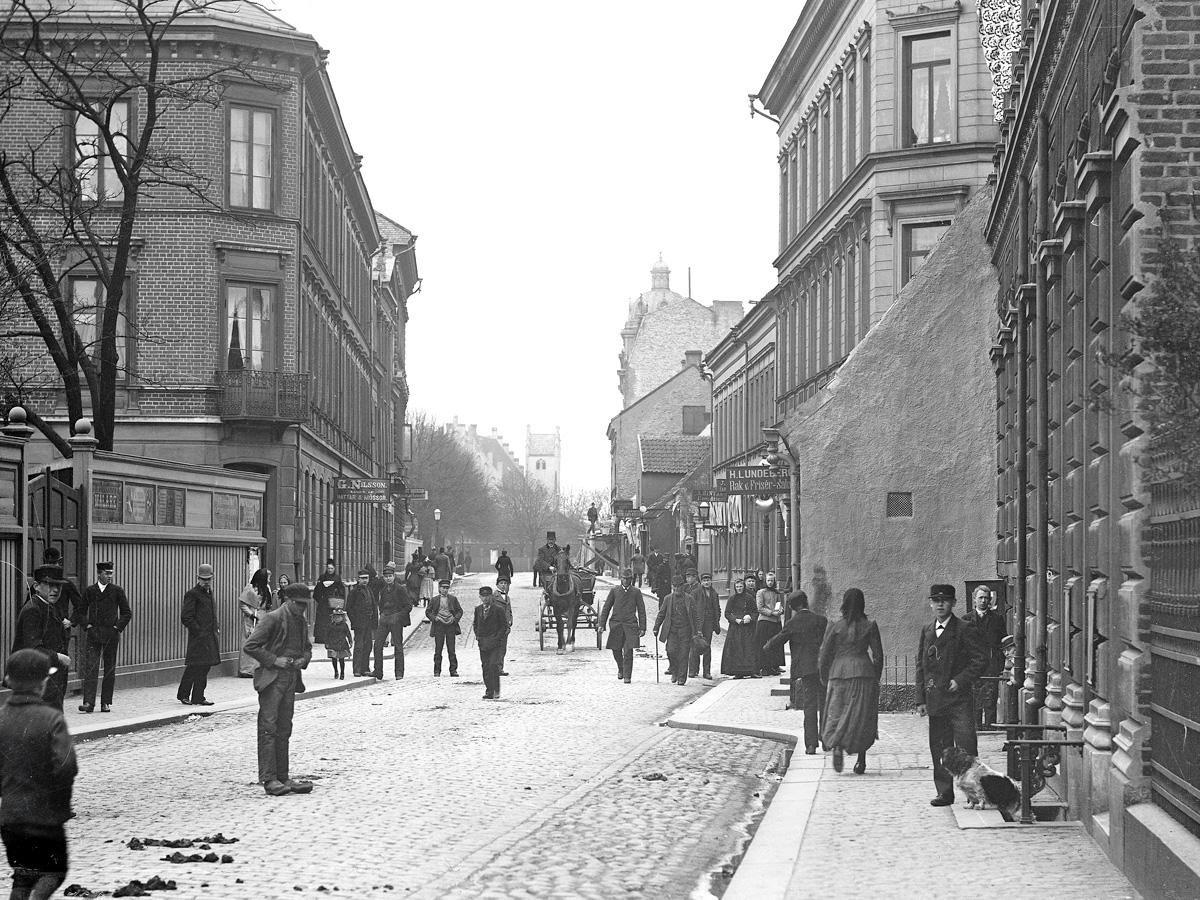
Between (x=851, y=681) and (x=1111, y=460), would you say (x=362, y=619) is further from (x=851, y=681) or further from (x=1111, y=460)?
(x=1111, y=460)

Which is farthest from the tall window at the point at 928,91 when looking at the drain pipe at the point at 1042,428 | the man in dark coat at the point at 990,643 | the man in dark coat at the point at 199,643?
the drain pipe at the point at 1042,428

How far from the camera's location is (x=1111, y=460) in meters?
10.0

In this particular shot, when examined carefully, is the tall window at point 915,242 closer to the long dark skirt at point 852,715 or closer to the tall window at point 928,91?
the tall window at point 928,91

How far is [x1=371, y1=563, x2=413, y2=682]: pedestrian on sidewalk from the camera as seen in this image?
89.8 feet

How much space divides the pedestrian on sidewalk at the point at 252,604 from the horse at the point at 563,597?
8.57 metres

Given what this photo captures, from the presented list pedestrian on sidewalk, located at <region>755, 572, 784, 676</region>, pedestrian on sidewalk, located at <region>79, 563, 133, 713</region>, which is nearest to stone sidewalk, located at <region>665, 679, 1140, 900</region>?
pedestrian on sidewalk, located at <region>79, 563, 133, 713</region>

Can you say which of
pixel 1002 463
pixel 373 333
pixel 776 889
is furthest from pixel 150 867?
pixel 373 333

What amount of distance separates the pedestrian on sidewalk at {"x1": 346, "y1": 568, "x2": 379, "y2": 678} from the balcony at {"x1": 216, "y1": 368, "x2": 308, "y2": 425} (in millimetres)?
9860

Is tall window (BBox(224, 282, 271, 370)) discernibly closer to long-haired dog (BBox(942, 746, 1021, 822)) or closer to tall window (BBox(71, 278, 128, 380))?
tall window (BBox(71, 278, 128, 380))

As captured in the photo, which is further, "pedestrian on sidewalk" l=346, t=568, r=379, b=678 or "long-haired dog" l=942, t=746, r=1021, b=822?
"pedestrian on sidewalk" l=346, t=568, r=379, b=678

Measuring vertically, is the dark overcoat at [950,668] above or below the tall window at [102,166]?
below

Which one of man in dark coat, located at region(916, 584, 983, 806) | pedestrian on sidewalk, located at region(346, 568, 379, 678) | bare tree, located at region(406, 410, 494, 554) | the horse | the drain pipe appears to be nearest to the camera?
man in dark coat, located at region(916, 584, 983, 806)

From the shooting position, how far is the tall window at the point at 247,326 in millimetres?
37094

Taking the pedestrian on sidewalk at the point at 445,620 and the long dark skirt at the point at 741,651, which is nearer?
the long dark skirt at the point at 741,651
